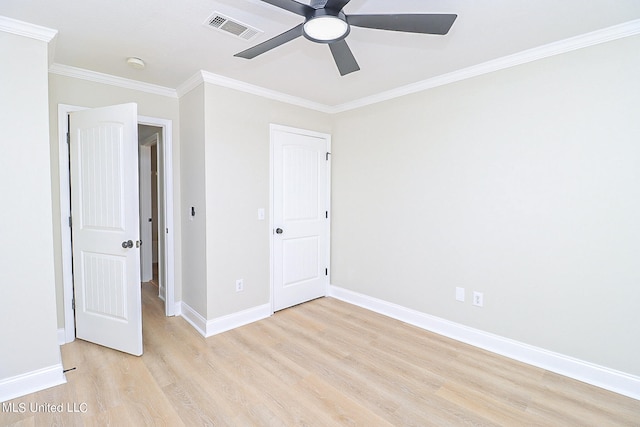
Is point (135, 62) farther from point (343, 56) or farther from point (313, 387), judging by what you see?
point (313, 387)

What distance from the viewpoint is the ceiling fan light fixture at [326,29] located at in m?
1.45

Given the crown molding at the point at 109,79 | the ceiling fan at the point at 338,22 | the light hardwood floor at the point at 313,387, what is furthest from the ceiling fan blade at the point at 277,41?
the light hardwood floor at the point at 313,387

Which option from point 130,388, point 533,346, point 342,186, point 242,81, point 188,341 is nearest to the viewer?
point 130,388

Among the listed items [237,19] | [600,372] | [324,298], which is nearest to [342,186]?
[324,298]

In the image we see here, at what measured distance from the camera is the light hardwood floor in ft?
6.14

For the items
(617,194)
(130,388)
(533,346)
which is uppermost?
(617,194)

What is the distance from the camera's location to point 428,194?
3.06 metres

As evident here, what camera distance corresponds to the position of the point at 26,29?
202 centimetres

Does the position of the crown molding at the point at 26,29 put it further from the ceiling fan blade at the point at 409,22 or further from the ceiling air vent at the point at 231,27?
the ceiling fan blade at the point at 409,22

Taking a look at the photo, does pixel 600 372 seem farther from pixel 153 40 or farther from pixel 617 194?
pixel 153 40

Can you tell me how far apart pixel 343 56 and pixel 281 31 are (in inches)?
25.6

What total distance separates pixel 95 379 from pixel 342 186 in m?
3.03

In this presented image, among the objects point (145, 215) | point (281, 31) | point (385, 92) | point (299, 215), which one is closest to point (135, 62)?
point (281, 31)

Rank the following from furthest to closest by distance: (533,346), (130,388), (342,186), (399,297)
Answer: (342,186)
(399,297)
(533,346)
(130,388)
